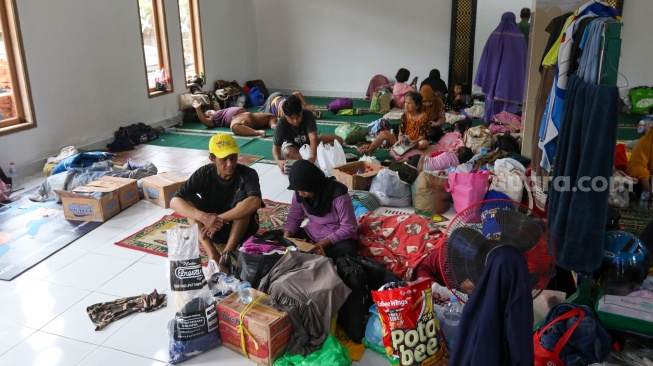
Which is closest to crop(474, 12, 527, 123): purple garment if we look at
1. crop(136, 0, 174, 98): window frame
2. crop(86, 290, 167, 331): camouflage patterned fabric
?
crop(136, 0, 174, 98): window frame

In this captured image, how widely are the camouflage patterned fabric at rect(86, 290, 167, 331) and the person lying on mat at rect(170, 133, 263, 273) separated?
1.58 ft

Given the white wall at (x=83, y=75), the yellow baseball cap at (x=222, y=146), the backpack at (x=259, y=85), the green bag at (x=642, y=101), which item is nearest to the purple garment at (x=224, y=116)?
the white wall at (x=83, y=75)

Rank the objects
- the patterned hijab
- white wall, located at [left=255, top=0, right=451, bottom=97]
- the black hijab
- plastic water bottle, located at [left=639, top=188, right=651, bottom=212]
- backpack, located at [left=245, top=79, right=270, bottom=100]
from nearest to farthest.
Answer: the black hijab < plastic water bottle, located at [left=639, top=188, right=651, bottom=212] < the patterned hijab < white wall, located at [left=255, top=0, right=451, bottom=97] < backpack, located at [left=245, top=79, right=270, bottom=100]

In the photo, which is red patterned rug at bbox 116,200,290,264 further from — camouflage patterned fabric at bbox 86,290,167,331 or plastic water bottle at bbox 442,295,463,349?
plastic water bottle at bbox 442,295,463,349

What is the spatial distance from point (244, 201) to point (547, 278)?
1948 mm

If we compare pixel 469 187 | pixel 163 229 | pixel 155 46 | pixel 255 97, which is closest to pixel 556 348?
pixel 469 187

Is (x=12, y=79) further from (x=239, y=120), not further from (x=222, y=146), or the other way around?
(x=222, y=146)

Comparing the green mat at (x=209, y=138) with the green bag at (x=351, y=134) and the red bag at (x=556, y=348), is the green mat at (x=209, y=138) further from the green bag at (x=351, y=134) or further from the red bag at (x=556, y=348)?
the red bag at (x=556, y=348)

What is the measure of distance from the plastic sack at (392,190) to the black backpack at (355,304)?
5.76 ft

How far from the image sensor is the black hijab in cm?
314

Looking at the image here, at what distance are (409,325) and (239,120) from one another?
5498mm

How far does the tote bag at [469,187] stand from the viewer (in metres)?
4.05

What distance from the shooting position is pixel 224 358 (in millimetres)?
2564

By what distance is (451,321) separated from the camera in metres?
2.55
